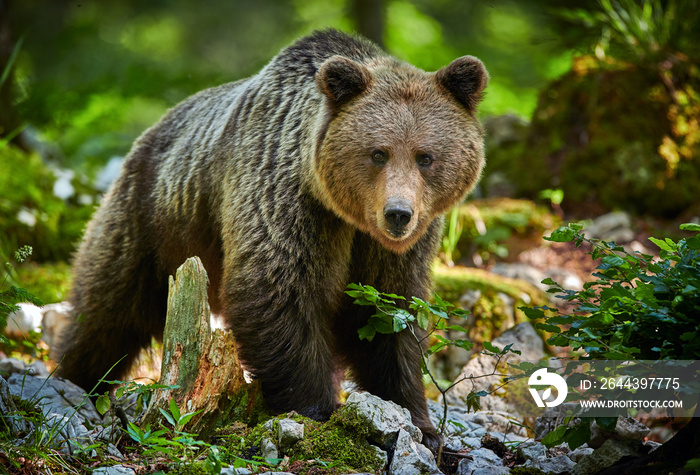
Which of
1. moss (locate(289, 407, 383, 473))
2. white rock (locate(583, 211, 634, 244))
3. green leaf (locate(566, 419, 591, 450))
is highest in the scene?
white rock (locate(583, 211, 634, 244))

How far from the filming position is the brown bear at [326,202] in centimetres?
465

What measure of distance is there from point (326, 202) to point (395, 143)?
633 mm

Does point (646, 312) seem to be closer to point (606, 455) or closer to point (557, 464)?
point (606, 455)

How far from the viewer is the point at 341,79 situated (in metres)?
4.71

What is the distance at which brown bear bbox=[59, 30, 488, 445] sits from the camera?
465 centimetres

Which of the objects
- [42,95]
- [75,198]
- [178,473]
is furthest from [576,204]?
[42,95]

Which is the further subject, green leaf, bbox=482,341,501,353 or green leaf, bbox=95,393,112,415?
green leaf, bbox=95,393,112,415

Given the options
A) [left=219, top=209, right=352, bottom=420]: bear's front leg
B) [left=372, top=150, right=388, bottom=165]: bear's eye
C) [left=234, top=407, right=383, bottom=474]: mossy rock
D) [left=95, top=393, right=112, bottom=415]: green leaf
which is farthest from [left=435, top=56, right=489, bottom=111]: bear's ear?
[left=95, top=393, right=112, bottom=415]: green leaf

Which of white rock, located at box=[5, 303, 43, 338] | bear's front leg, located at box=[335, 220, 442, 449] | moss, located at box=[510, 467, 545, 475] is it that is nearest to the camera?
moss, located at box=[510, 467, 545, 475]

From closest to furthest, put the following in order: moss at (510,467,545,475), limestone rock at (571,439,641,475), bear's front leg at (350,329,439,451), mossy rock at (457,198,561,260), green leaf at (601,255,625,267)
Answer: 1. green leaf at (601,255,625,267)
2. limestone rock at (571,439,641,475)
3. moss at (510,467,545,475)
4. bear's front leg at (350,329,439,451)
5. mossy rock at (457,198,561,260)

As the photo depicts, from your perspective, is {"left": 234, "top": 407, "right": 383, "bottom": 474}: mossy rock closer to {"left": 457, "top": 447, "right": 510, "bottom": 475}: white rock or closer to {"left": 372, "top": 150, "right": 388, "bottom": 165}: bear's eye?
{"left": 457, "top": 447, "right": 510, "bottom": 475}: white rock

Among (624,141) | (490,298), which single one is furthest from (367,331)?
(624,141)

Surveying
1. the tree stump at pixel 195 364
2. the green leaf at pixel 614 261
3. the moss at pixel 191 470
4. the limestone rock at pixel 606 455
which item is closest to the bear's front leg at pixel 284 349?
the tree stump at pixel 195 364

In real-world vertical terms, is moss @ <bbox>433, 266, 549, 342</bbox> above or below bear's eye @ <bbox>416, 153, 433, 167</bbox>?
below
